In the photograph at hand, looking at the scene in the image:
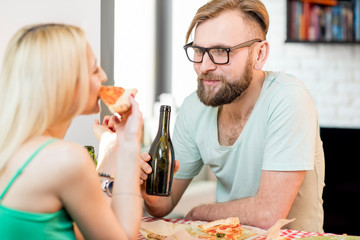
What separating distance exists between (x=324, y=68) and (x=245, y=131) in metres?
2.36

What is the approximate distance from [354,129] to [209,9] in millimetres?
1800

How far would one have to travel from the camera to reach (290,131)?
6.08ft

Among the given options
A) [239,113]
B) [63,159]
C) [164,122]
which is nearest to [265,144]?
[239,113]

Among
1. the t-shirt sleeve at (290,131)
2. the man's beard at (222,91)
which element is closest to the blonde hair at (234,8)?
the man's beard at (222,91)

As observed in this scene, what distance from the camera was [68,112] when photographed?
110 centimetres

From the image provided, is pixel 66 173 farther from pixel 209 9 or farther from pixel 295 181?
pixel 209 9

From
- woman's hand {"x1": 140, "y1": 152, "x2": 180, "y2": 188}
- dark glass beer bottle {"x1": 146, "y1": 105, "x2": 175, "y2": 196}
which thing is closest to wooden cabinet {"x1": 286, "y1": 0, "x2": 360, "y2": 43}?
dark glass beer bottle {"x1": 146, "y1": 105, "x2": 175, "y2": 196}

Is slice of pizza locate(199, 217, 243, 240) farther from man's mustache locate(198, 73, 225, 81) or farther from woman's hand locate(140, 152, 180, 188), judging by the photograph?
man's mustache locate(198, 73, 225, 81)

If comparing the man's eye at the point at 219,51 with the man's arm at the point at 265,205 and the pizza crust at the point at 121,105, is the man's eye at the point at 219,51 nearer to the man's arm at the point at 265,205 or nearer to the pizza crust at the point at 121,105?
the man's arm at the point at 265,205

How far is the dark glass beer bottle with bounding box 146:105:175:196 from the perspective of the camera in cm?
172

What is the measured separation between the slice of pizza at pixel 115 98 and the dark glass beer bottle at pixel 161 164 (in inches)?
14.2

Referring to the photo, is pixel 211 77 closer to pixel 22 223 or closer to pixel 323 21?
pixel 22 223

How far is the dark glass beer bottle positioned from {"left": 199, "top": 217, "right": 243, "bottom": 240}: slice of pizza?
0.22 meters

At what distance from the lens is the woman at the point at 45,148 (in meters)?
1.00
